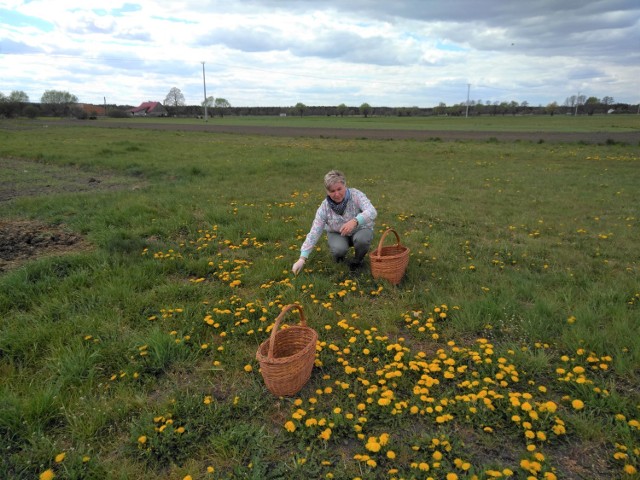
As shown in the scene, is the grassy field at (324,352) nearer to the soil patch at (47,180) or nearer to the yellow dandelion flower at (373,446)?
the yellow dandelion flower at (373,446)

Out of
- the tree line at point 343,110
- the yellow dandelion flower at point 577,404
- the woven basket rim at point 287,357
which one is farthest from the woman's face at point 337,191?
the tree line at point 343,110

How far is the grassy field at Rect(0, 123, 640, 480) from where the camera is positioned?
8.70ft

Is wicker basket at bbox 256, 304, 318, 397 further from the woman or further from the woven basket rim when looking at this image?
the woman

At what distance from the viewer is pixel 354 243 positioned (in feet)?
17.3

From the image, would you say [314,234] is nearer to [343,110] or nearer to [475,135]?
[475,135]

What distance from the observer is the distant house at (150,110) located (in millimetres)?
93400

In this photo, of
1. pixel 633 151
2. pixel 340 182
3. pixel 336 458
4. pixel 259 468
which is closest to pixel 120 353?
pixel 259 468

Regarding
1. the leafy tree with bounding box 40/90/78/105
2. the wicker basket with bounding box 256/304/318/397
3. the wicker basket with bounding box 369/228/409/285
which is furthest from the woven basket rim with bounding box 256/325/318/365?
the leafy tree with bounding box 40/90/78/105

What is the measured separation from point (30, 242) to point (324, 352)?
5.22m

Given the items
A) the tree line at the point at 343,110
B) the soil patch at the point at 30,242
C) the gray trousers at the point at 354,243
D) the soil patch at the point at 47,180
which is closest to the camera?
the gray trousers at the point at 354,243

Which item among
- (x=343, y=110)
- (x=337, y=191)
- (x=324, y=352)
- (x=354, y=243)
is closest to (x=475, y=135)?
(x=354, y=243)

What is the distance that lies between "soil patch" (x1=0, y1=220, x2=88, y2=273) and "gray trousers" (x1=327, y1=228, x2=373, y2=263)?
387 centimetres

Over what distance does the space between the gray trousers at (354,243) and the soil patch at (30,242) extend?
3.87 m

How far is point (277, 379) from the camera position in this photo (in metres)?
3.00
